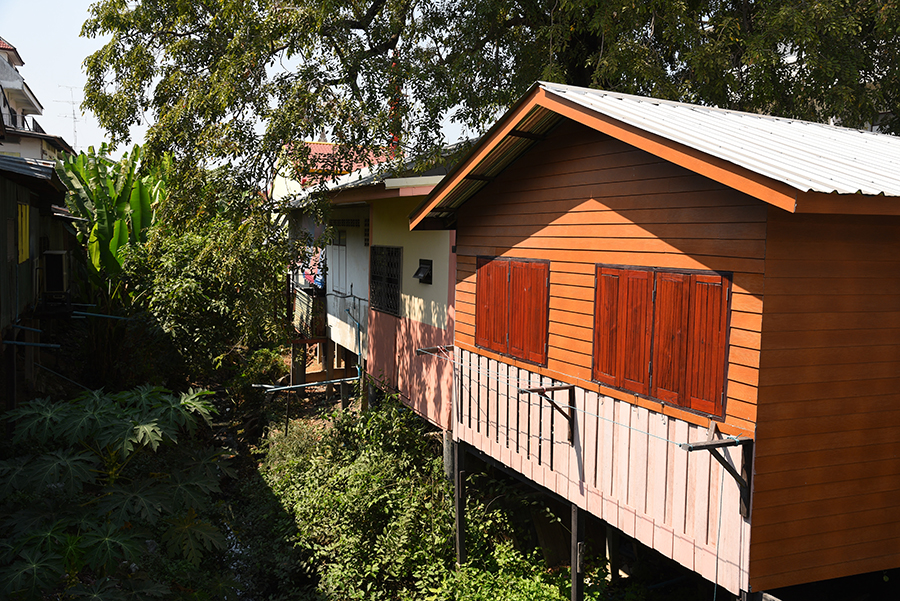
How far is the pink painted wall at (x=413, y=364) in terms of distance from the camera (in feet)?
36.4

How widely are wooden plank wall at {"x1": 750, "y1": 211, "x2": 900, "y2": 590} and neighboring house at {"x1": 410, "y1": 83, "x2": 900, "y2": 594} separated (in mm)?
14

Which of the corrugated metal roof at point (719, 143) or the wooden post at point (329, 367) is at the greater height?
the corrugated metal roof at point (719, 143)

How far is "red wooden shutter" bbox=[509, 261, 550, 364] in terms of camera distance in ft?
25.3

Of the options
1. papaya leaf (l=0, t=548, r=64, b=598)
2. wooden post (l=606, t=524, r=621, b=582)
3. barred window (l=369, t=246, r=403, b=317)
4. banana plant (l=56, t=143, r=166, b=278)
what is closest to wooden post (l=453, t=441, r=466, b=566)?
wooden post (l=606, t=524, r=621, b=582)

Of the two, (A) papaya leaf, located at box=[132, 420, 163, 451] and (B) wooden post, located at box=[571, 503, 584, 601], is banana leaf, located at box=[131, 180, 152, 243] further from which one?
(B) wooden post, located at box=[571, 503, 584, 601]

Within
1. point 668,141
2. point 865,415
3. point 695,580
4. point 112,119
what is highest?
point 112,119

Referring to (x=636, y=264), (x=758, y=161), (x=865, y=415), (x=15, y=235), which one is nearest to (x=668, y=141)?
(x=758, y=161)

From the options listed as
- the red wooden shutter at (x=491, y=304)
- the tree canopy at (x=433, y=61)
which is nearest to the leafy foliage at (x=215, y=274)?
the tree canopy at (x=433, y=61)

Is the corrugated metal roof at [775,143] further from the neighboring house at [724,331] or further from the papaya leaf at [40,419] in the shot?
the papaya leaf at [40,419]

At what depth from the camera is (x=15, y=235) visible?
11078mm

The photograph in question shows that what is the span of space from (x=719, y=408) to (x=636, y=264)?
5.01 feet

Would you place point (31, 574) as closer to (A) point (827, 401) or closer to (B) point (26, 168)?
(B) point (26, 168)

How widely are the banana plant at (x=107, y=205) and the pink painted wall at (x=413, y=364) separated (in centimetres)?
660

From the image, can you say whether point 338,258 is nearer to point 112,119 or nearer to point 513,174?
point 112,119
